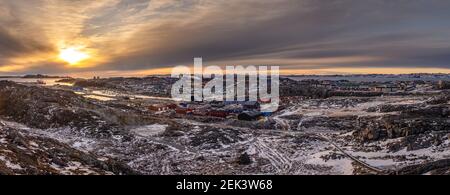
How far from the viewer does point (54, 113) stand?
48656 mm

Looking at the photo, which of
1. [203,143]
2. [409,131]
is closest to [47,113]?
[203,143]

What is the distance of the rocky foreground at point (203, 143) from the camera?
26.7 m

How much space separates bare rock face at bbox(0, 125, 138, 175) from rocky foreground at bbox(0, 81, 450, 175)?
68 mm

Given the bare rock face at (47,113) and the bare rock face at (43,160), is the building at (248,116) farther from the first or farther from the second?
the bare rock face at (43,160)

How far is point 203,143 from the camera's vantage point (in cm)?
4234

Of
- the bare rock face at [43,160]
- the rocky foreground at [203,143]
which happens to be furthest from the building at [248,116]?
the bare rock face at [43,160]

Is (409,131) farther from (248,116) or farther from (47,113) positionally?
(47,113)

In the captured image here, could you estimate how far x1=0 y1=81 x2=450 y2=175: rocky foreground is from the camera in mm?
26688

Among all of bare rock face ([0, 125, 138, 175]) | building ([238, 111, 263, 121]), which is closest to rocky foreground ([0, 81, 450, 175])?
bare rock face ([0, 125, 138, 175])

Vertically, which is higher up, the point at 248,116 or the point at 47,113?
the point at 47,113

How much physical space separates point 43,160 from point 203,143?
20715mm

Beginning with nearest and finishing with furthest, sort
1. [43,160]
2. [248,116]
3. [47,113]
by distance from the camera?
[43,160], [47,113], [248,116]
